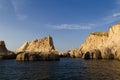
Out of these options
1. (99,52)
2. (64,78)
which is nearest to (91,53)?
(99,52)

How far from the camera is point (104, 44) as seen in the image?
118 metres

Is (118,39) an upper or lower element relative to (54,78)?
upper

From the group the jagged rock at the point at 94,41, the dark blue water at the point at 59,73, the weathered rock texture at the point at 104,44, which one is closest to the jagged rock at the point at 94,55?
the weathered rock texture at the point at 104,44

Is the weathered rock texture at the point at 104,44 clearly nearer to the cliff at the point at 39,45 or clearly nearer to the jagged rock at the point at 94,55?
the jagged rock at the point at 94,55

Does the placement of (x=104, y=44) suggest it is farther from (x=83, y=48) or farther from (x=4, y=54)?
(x=4, y=54)

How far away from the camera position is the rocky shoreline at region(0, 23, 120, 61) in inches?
3130

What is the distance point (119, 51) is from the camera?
87.1m

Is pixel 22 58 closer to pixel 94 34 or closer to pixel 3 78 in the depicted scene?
pixel 3 78

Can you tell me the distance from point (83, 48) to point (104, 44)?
83.5 feet

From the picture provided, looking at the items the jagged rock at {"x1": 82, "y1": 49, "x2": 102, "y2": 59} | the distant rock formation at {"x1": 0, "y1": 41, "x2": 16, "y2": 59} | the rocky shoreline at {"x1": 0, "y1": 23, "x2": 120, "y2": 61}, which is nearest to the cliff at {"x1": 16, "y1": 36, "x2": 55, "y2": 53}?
the rocky shoreline at {"x1": 0, "y1": 23, "x2": 120, "y2": 61}

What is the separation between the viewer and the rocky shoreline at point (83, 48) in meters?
79.5

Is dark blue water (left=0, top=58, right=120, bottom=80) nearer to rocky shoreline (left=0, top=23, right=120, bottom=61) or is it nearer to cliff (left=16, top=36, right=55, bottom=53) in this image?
rocky shoreline (left=0, top=23, right=120, bottom=61)

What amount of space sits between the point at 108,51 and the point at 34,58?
36.6 m

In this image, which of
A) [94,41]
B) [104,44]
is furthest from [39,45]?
[104,44]
